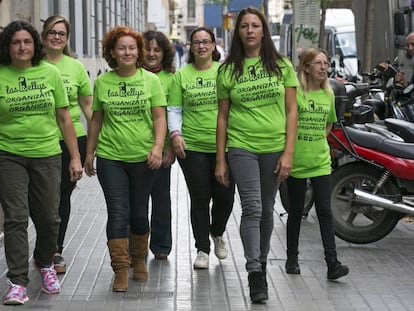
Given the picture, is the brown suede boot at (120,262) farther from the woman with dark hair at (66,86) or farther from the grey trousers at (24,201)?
the woman with dark hair at (66,86)

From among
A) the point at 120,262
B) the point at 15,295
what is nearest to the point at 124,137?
the point at 120,262

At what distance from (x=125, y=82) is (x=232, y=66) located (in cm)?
82

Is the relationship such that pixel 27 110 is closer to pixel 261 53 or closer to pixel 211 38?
pixel 261 53

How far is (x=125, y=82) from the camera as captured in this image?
8203mm

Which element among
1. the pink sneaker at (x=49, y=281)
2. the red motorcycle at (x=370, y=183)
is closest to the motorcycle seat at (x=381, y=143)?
the red motorcycle at (x=370, y=183)

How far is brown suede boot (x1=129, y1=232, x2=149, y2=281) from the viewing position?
8516 millimetres

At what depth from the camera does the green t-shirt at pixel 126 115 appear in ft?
26.7

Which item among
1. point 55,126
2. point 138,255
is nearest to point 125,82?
point 55,126

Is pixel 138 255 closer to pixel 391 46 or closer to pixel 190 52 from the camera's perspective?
pixel 190 52

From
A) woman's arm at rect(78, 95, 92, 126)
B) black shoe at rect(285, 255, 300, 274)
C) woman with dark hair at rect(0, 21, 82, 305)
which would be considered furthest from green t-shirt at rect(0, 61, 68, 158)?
black shoe at rect(285, 255, 300, 274)

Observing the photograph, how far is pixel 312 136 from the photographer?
28.6 ft

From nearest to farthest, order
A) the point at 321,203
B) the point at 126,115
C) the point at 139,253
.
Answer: the point at 126,115
the point at 139,253
the point at 321,203

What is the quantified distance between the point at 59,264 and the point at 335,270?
208 cm

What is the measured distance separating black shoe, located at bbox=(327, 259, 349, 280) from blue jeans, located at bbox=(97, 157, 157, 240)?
4.71 ft
